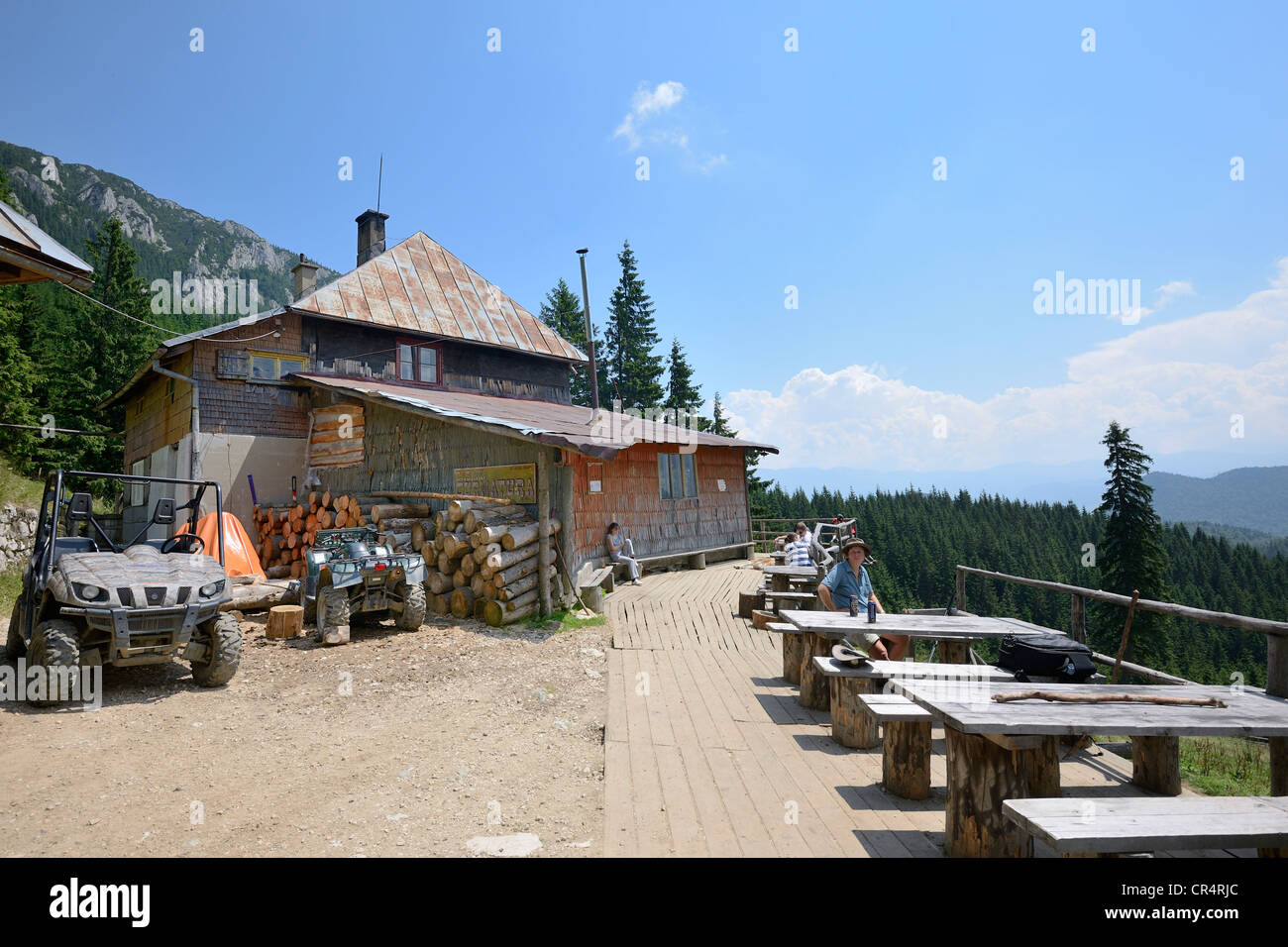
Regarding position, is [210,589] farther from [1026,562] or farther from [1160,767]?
[1026,562]

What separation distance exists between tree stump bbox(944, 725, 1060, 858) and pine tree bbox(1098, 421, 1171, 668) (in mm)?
43416

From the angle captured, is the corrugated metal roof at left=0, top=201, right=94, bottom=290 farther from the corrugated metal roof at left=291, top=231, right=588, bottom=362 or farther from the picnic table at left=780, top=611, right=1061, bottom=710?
the corrugated metal roof at left=291, top=231, right=588, bottom=362

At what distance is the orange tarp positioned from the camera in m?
12.2

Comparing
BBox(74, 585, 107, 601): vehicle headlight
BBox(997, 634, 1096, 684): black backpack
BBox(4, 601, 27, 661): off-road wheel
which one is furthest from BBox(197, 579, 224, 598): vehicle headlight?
BBox(997, 634, 1096, 684): black backpack

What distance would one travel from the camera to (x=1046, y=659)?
465 centimetres

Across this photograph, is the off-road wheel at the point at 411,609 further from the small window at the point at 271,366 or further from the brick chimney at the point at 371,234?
the brick chimney at the point at 371,234

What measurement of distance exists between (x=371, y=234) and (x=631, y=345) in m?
21.3

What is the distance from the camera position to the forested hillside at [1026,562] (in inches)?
2255

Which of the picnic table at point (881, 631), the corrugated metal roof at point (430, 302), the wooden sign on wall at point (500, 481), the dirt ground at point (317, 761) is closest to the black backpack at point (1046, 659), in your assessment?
the picnic table at point (881, 631)

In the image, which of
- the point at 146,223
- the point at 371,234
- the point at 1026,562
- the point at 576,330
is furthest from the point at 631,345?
the point at 146,223

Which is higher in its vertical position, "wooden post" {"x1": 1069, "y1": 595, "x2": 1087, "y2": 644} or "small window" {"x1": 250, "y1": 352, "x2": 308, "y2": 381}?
"small window" {"x1": 250, "y1": 352, "x2": 308, "y2": 381}
